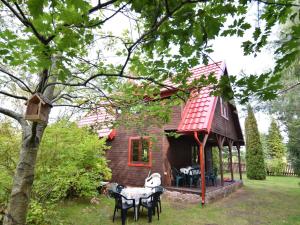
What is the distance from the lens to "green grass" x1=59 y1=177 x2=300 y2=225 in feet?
21.1

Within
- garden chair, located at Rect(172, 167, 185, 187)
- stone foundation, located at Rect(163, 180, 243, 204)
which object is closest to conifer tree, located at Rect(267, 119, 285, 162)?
stone foundation, located at Rect(163, 180, 243, 204)

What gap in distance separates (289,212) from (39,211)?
7.43 metres

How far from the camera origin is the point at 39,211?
468 cm

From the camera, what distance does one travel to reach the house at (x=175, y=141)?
9102 millimetres

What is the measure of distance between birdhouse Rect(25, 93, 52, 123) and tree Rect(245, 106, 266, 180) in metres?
16.2

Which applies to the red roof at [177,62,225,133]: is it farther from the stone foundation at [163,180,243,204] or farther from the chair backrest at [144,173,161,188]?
the stone foundation at [163,180,243,204]

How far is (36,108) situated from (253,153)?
17.5 metres

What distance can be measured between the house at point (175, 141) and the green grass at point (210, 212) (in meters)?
0.94

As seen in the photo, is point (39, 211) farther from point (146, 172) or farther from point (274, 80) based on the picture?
point (146, 172)

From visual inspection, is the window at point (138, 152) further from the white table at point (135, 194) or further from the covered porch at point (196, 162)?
the white table at point (135, 194)

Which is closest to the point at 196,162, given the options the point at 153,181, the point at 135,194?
the point at 153,181

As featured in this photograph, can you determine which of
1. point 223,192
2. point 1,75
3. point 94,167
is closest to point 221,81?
point 1,75

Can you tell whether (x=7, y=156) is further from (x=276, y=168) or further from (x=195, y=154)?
(x=276, y=168)

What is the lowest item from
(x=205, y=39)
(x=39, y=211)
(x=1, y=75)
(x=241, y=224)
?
(x=241, y=224)
